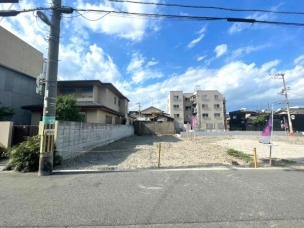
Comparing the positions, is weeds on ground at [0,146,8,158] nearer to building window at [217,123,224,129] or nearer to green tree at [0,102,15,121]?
green tree at [0,102,15,121]

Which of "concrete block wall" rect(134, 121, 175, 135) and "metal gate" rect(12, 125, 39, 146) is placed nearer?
"metal gate" rect(12, 125, 39, 146)

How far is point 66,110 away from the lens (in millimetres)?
12148

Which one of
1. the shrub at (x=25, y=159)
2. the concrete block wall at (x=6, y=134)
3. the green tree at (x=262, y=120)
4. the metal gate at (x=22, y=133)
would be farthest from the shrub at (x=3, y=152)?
the green tree at (x=262, y=120)

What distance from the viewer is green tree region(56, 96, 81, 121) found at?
Answer: 39.5ft

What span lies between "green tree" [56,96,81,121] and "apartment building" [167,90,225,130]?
37415 mm

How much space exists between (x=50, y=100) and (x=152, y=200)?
4.85 metres

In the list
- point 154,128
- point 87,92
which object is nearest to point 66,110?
point 87,92

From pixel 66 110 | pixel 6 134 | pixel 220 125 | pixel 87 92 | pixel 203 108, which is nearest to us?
pixel 6 134

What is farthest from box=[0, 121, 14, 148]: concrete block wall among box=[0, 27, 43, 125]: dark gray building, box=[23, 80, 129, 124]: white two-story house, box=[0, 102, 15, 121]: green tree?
box=[0, 27, 43, 125]: dark gray building

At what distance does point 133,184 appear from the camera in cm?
501

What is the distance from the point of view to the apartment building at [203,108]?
49.3m

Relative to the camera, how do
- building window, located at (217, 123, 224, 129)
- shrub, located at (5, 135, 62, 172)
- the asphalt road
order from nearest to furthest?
1. the asphalt road
2. shrub, located at (5, 135, 62, 172)
3. building window, located at (217, 123, 224, 129)

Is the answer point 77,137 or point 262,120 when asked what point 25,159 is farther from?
point 262,120

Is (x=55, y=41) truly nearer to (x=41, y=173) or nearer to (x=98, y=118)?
(x=41, y=173)
